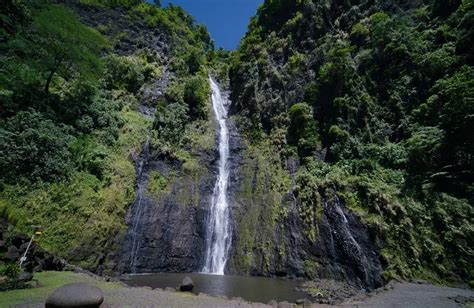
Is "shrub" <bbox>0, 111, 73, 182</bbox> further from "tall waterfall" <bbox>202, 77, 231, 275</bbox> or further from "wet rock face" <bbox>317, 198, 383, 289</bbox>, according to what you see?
"wet rock face" <bbox>317, 198, 383, 289</bbox>

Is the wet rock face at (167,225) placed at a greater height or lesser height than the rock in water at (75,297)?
greater

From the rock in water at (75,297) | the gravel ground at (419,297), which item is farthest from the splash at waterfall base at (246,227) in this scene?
the rock in water at (75,297)

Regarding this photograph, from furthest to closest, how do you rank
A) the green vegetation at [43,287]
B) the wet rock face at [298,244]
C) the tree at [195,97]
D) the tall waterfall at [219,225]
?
the tree at [195,97], the tall waterfall at [219,225], the wet rock face at [298,244], the green vegetation at [43,287]

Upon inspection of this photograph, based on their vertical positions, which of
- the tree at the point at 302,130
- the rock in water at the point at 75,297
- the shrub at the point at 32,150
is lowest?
the rock in water at the point at 75,297

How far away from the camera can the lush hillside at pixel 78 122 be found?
17516 millimetres

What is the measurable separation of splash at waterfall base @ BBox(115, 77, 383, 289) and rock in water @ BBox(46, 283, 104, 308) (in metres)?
11.0

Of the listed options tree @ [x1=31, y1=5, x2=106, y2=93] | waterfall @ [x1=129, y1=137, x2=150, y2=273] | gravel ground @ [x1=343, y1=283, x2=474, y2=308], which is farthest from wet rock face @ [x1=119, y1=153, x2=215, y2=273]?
gravel ground @ [x1=343, y1=283, x2=474, y2=308]

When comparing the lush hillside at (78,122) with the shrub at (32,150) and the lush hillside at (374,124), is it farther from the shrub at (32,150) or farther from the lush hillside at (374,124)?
the lush hillside at (374,124)

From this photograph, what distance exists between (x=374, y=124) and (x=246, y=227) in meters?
13.6

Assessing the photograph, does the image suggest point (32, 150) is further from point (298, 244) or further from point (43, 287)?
point (298, 244)

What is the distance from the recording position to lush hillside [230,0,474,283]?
1778 centimetres

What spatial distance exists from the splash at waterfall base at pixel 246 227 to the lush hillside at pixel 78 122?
5.46ft

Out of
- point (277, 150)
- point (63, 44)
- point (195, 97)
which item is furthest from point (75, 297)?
point (195, 97)

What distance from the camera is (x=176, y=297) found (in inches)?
457
